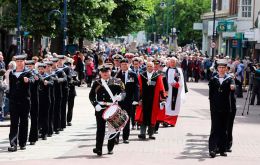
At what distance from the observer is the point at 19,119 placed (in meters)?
16.0

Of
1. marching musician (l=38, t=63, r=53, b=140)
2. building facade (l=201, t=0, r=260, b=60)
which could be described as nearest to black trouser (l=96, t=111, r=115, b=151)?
marching musician (l=38, t=63, r=53, b=140)

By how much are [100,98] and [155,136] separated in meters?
3.88

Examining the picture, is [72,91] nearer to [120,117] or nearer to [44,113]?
[44,113]

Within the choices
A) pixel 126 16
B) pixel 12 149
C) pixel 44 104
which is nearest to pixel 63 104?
pixel 44 104

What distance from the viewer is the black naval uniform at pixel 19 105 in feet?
51.7

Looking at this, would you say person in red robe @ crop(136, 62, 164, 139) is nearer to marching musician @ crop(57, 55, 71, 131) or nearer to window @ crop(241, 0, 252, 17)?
marching musician @ crop(57, 55, 71, 131)

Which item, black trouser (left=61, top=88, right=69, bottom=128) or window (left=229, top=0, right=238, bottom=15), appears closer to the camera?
black trouser (left=61, top=88, right=69, bottom=128)

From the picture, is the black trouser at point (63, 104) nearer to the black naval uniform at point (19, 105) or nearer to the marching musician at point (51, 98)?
the marching musician at point (51, 98)

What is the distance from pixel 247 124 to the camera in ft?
76.4

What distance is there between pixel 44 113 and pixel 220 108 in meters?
4.36

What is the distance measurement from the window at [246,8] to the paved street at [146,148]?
4127cm

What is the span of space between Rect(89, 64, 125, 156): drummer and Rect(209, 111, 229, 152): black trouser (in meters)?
1.85

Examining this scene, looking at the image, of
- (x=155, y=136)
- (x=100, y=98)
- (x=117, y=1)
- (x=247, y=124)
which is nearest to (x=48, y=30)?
(x=117, y=1)

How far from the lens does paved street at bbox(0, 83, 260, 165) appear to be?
1459 cm
